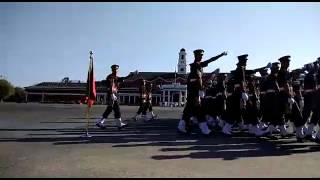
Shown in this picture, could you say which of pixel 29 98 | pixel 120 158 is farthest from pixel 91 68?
pixel 29 98

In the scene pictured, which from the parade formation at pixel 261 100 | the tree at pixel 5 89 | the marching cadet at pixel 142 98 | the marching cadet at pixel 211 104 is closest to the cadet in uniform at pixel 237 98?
the parade formation at pixel 261 100

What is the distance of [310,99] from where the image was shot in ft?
38.6

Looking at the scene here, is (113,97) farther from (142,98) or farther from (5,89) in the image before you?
(5,89)

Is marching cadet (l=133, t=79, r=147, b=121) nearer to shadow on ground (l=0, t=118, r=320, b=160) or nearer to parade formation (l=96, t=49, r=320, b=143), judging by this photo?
parade formation (l=96, t=49, r=320, b=143)

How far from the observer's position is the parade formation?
466 inches

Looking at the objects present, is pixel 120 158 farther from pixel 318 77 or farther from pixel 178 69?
pixel 178 69

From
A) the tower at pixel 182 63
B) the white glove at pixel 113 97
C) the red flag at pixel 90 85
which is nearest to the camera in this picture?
the red flag at pixel 90 85

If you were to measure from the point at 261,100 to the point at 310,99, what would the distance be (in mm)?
2047

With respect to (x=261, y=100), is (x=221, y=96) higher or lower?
higher

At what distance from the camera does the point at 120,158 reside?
841cm

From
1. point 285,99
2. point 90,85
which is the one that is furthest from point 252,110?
point 90,85

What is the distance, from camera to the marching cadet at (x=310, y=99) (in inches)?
456

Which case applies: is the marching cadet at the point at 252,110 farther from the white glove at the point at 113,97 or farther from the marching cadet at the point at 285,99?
the white glove at the point at 113,97

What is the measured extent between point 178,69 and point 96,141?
363ft
